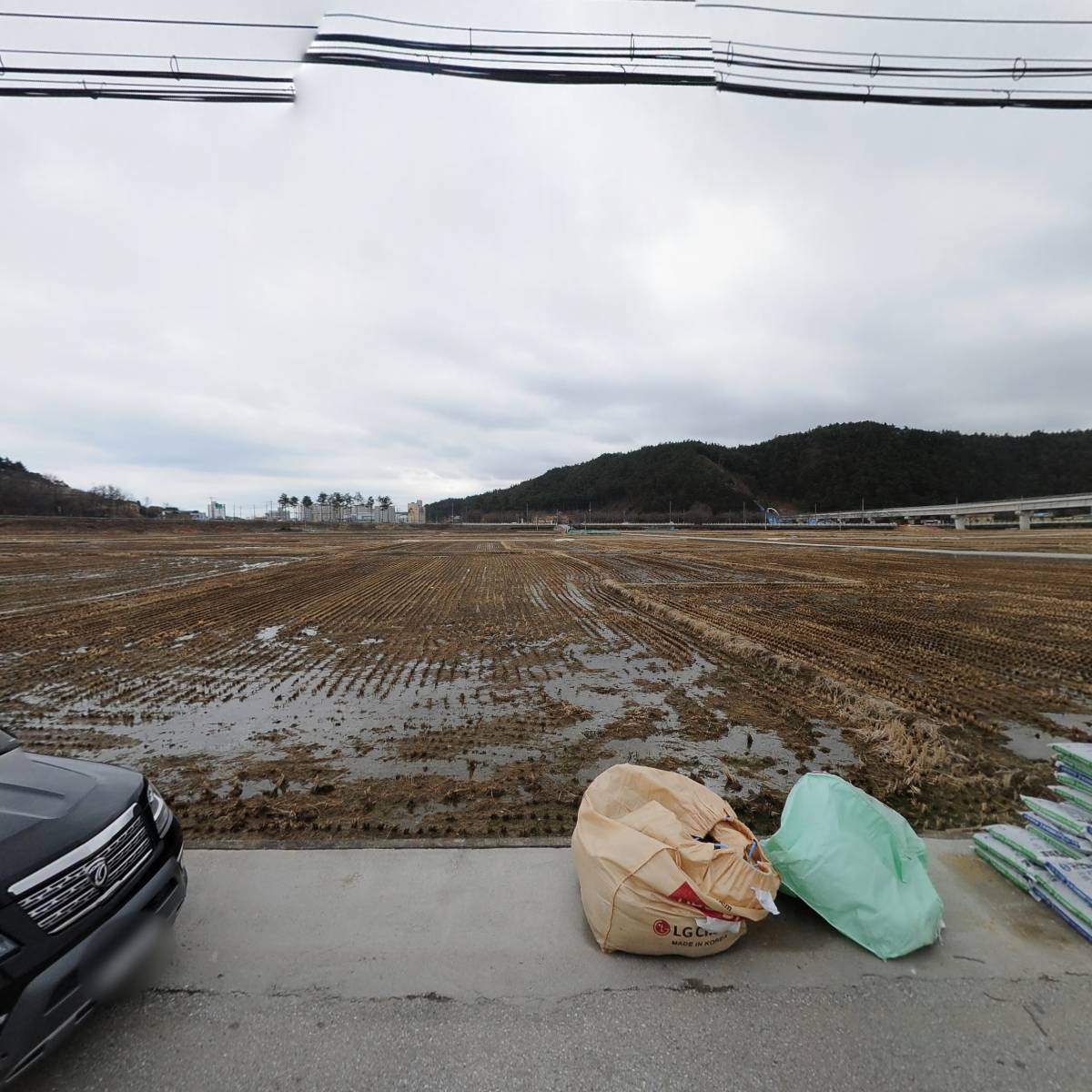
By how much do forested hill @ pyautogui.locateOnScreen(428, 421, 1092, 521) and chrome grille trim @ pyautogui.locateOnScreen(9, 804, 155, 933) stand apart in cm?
14556

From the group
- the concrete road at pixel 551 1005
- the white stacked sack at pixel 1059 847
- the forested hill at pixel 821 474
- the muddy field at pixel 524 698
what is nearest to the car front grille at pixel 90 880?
the concrete road at pixel 551 1005

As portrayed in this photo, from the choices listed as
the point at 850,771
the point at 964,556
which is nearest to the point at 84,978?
the point at 850,771

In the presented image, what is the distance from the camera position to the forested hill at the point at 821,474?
499ft

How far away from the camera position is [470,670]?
8117 mm

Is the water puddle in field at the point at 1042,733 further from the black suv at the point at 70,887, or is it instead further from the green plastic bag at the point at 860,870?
the black suv at the point at 70,887

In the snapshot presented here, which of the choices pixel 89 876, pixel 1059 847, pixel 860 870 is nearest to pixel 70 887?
pixel 89 876

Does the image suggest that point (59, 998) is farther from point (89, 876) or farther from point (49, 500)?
point (49, 500)

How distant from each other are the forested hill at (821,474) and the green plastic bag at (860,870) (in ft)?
473

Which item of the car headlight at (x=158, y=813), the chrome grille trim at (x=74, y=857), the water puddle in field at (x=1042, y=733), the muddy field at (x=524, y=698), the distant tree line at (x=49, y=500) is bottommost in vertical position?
the water puddle in field at (x=1042, y=733)

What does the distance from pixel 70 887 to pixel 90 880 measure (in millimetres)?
85

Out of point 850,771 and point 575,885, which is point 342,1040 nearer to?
point 575,885

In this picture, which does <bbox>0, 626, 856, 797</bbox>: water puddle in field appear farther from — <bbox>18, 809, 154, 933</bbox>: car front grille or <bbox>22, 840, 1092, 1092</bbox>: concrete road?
<bbox>18, 809, 154, 933</bbox>: car front grille

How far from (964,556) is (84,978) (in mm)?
33803

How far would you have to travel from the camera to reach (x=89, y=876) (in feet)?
7.38
